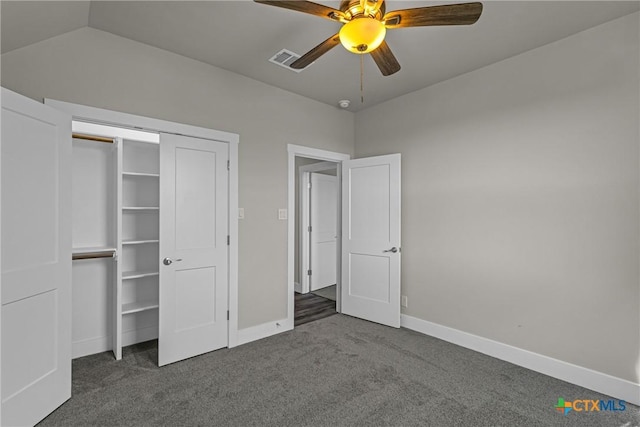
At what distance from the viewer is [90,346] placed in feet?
9.62

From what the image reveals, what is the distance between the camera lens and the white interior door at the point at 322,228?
534 centimetres

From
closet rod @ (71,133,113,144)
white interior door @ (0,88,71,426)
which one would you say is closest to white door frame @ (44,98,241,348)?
white interior door @ (0,88,71,426)

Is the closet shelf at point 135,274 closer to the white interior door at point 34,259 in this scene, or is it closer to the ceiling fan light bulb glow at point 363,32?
the white interior door at point 34,259

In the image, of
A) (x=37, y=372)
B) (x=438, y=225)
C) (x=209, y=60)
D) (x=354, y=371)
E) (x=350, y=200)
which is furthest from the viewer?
(x=350, y=200)

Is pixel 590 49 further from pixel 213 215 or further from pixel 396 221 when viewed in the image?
pixel 213 215

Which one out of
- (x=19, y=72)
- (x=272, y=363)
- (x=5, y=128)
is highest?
(x=19, y=72)

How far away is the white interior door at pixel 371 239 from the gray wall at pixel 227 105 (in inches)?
25.1

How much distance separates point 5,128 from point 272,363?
249cm

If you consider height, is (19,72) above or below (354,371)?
above

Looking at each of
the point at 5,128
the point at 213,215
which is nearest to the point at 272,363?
the point at 213,215

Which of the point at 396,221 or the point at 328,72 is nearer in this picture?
the point at 328,72

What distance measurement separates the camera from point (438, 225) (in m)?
3.42

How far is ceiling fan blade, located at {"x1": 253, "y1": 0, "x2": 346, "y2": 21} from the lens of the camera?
5.44 feet

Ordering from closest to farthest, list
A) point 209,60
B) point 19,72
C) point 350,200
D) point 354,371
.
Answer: point 19,72, point 354,371, point 209,60, point 350,200
